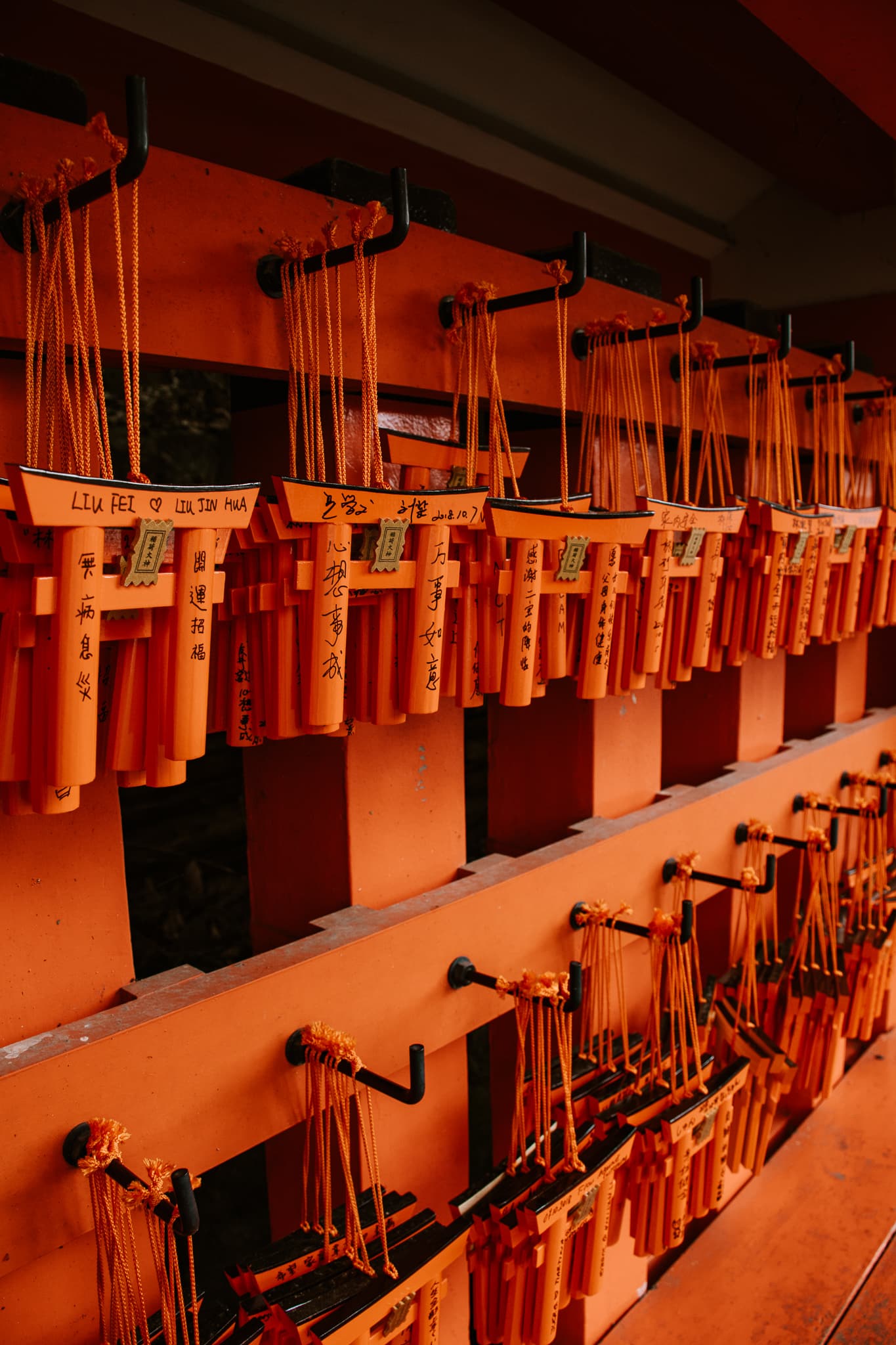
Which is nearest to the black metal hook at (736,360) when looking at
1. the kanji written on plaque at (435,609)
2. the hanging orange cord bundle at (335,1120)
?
the kanji written on plaque at (435,609)

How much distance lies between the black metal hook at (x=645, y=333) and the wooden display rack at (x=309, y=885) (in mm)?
45

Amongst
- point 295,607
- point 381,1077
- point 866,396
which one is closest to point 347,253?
point 295,607

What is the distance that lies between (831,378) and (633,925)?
4.63 ft

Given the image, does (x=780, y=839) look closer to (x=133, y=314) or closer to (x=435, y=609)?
(x=435, y=609)

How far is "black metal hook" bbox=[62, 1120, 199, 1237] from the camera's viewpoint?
1018 millimetres

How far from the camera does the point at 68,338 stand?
3.49ft

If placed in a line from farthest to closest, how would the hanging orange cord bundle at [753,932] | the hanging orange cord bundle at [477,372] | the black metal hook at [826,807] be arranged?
the black metal hook at [826,807]
the hanging orange cord bundle at [753,932]
the hanging orange cord bundle at [477,372]

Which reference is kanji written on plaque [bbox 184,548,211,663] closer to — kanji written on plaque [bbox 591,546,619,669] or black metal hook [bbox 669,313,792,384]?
kanji written on plaque [bbox 591,546,619,669]

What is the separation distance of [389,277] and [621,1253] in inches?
83.3

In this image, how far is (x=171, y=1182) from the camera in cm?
106

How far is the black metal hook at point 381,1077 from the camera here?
4.17ft

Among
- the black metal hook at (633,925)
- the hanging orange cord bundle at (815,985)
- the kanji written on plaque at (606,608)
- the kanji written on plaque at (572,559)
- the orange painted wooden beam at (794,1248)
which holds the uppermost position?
the kanji written on plaque at (572,559)

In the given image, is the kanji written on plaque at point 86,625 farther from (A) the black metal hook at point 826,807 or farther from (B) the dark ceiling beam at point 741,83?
(A) the black metal hook at point 826,807

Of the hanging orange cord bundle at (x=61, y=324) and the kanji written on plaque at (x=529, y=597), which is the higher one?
the hanging orange cord bundle at (x=61, y=324)
